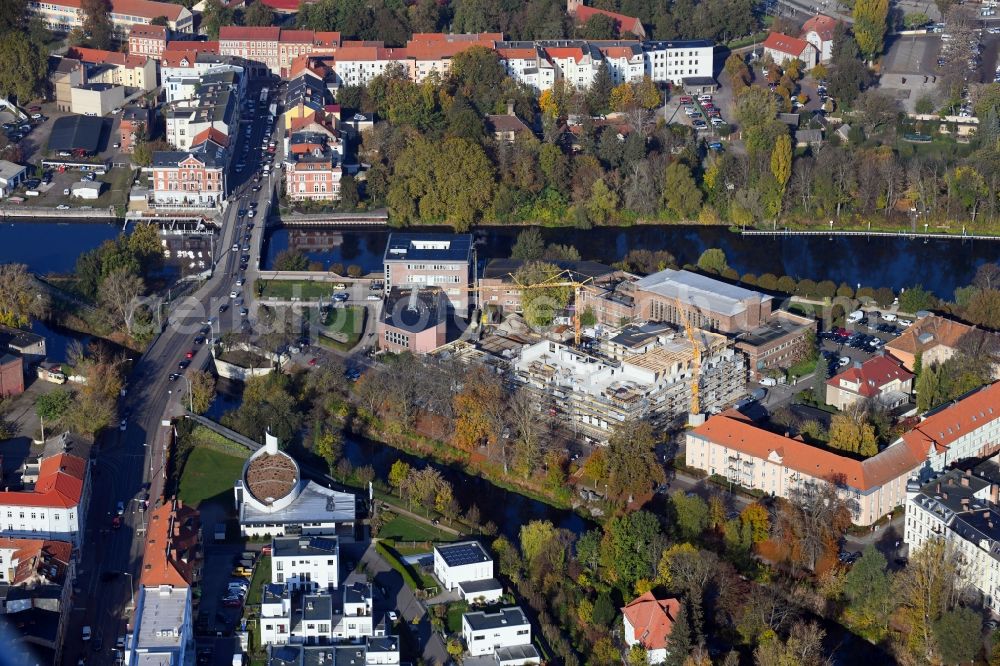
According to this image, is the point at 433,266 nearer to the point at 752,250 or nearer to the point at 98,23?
the point at 752,250

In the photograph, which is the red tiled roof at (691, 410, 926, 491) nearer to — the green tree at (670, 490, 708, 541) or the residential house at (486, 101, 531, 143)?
the green tree at (670, 490, 708, 541)

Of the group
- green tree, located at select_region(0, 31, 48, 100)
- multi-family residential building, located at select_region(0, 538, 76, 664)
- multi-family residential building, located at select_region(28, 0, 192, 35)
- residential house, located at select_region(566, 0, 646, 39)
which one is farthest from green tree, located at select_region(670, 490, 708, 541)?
multi-family residential building, located at select_region(28, 0, 192, 35)

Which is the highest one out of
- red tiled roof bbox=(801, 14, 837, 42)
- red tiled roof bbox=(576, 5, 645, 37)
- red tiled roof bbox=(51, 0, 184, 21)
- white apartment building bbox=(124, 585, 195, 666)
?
red tiled roof bbox=(51, 0, 184, 21)

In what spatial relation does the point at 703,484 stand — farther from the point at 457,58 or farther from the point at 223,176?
the point at 457,58

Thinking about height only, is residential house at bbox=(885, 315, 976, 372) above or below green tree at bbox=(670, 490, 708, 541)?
above

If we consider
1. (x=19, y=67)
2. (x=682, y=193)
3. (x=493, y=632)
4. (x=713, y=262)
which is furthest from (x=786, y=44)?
(x=493, y=632)

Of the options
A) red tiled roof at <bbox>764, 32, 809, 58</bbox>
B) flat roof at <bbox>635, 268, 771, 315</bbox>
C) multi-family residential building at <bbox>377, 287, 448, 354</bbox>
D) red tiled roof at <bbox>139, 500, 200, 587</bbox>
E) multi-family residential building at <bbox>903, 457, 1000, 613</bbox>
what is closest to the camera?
red tiled roof at <bbox>139, 500, 200, 587</bbox>
